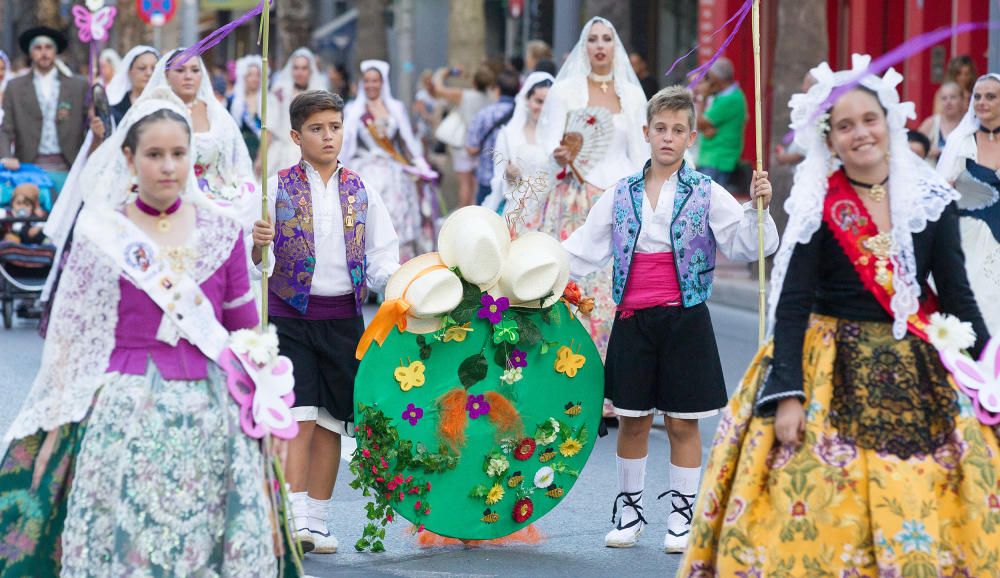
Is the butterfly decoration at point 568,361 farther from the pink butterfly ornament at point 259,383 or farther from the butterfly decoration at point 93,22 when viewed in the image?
the butterfly decoration at point 93,22

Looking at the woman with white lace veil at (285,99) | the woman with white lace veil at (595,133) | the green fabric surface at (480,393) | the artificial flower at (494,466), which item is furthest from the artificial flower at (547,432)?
the woman with white lace veil at (285,99)

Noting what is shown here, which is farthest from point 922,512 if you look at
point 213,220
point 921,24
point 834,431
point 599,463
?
point 921,24

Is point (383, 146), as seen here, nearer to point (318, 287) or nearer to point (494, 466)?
point (318, 287)

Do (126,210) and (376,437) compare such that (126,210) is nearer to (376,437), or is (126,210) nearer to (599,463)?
(376,437)

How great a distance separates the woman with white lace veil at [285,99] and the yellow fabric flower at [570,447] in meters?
10.2

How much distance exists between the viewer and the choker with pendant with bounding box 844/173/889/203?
5.01 metres

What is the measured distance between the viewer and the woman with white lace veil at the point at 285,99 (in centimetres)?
1695

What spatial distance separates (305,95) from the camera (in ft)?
22.3

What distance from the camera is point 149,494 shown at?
16.0 feet

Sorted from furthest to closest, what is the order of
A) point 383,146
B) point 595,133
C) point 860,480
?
1. point 383,146
2. point 595,133
3. point 860,480

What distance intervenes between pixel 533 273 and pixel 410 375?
59 cm

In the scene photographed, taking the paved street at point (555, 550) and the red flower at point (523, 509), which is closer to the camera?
the paved street at point (555, 550)

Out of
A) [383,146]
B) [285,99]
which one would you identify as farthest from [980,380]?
[285,99]

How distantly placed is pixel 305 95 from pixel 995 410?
120 inches
